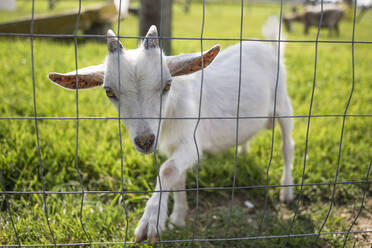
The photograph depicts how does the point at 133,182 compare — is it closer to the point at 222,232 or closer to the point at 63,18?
the point at 222,232

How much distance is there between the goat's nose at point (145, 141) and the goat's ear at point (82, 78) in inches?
20.4

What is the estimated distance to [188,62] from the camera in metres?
2.04

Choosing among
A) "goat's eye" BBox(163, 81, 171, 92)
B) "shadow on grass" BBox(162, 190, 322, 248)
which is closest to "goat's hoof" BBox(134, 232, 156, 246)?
"shadow on grass" BBox(162, 190, 322, 248)

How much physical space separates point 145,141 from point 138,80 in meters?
0.38

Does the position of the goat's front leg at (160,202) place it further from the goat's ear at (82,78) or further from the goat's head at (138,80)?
the goat's ear at (82,78)

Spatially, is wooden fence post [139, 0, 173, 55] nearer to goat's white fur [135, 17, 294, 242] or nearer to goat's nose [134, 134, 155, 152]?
goat's white fur [135, 17, 294, 242]

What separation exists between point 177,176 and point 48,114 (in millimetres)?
2456

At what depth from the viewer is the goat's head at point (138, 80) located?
6.29ft

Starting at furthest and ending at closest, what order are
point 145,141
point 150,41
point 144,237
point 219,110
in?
point 219,110, point 150,41, point 144,237, point 145,141

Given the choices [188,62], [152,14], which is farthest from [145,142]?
[152,14]

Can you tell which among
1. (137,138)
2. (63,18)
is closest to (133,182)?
(137,138)

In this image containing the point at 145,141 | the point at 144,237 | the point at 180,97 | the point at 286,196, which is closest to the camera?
the point at 145,141

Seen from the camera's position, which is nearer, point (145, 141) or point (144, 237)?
point (145, 141)

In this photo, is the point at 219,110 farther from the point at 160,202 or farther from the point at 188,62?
the point at 160,202
